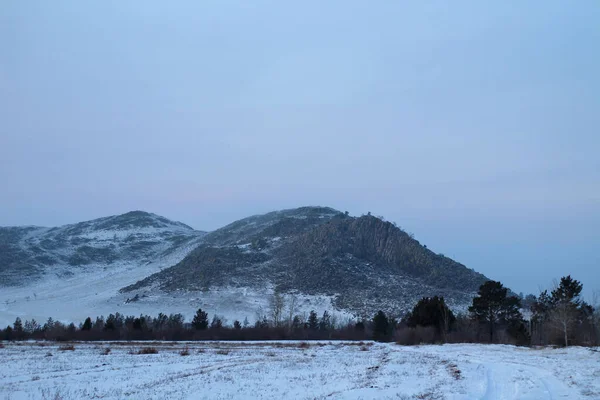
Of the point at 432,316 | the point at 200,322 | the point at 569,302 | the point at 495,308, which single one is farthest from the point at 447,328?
the point at 200,322

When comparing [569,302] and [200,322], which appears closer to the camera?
[569,302]

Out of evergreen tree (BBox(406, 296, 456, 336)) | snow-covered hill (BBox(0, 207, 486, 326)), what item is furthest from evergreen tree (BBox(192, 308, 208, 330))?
evergreen tree (BBox(406, 296, 456, 336))

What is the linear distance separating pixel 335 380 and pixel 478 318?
4430 centimetres

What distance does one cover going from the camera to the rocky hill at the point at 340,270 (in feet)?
388

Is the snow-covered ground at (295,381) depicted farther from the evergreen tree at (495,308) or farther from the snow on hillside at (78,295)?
the snow on hillside at (78,295)

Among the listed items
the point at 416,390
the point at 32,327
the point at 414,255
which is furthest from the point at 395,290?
the point at 416,390

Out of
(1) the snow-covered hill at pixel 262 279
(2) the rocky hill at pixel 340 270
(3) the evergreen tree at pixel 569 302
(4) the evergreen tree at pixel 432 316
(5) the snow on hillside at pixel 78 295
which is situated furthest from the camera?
(2) the rocky hill at pixel 340 270

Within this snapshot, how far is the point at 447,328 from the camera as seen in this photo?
6281cm

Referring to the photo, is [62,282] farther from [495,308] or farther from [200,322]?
[495,308]

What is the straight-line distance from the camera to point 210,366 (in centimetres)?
2905

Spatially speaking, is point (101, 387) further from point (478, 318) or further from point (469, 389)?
point (478, 318)

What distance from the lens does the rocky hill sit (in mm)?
118125

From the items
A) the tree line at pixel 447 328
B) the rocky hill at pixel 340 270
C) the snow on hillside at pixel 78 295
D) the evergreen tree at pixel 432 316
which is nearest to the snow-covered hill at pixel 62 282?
the snow on hillside at pixel 78 295

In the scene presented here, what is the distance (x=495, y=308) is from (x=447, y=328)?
6736 mm
